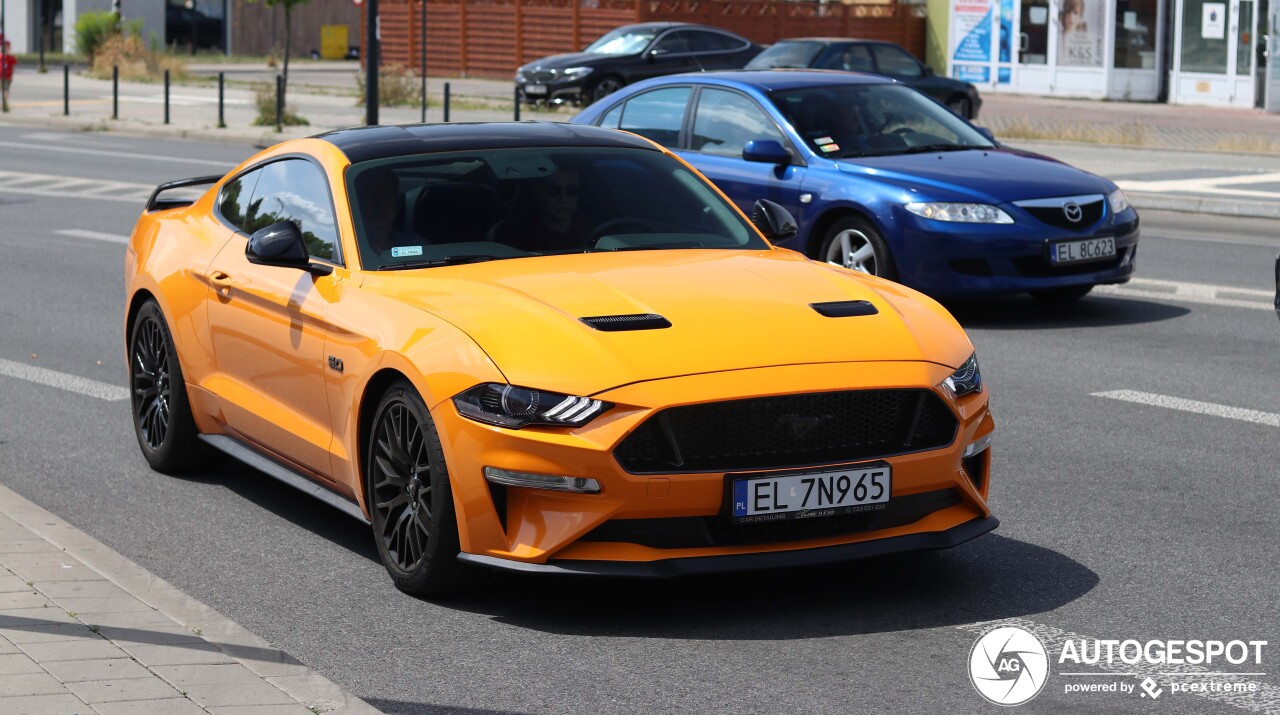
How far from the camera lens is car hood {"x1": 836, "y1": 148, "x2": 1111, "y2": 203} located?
449 inches

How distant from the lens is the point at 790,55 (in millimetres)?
30141

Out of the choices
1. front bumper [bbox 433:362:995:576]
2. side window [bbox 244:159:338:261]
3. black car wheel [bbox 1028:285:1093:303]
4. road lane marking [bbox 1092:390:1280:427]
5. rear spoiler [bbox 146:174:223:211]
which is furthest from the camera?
black car wheel [bbox 1028:285:1093:303]

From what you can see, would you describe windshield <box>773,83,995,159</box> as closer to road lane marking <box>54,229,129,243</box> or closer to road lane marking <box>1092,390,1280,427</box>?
road lane marking <box>1092,390,1280,427</box>

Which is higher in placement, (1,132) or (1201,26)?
(1201,26)

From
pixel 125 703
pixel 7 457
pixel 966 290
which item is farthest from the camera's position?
pixel 966 290

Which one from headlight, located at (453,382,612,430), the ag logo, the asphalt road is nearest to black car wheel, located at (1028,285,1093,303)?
the asphalt road

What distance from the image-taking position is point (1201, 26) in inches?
1448

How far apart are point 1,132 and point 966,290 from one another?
80.0ft

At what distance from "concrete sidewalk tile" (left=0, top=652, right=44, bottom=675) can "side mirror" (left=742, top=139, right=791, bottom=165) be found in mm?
7598

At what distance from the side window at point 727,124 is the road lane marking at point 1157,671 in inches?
290

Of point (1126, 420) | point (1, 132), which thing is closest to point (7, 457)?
point (1126, 420)

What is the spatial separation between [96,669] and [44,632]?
0.41 metres

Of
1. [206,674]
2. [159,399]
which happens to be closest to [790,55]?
[159,399]

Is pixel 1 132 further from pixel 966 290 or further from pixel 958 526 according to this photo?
pixel 958 526
